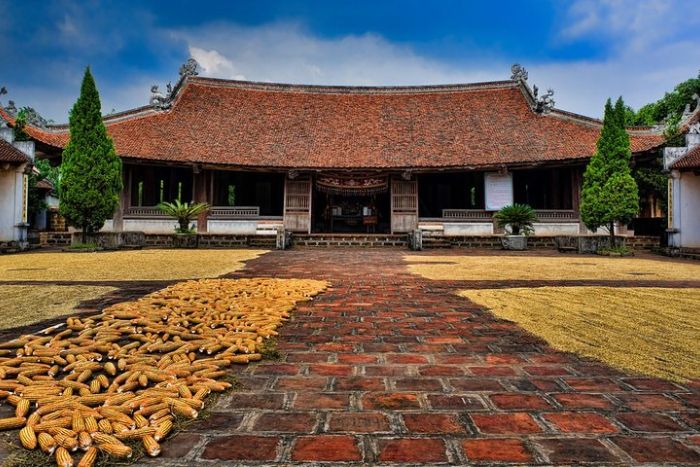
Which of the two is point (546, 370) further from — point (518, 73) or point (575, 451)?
point (518, 73)

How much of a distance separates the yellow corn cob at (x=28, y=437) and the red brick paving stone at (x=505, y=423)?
158 cm

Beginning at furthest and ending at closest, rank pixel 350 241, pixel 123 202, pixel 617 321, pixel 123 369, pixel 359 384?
pixel 123 202, pixel 350 241, pixel 617 321, pixel 123 369, pixel 359 384

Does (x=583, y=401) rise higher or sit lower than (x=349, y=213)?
lower

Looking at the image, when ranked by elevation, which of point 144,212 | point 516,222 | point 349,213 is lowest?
point 516,222

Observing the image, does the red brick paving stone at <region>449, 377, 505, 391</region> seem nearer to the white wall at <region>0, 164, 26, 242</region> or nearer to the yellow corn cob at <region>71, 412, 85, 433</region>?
the yellow corn cob at <region>71, 412, 85, 433</region>

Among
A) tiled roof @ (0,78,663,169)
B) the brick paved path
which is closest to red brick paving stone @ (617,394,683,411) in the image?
the brick paved path

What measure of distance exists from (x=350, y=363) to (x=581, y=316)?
7.51 feet

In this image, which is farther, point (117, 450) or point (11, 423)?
point (11, 423)

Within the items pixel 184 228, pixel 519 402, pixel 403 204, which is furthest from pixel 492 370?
pixel 403 204

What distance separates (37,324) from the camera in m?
3.02

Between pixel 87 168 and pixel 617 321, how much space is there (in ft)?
44.7

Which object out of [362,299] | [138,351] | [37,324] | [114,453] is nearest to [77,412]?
[114,453]

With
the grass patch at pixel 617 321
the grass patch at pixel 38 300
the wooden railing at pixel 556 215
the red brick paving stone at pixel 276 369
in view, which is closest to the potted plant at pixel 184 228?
the grass patch at pixel 38 300

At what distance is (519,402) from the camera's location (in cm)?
172
